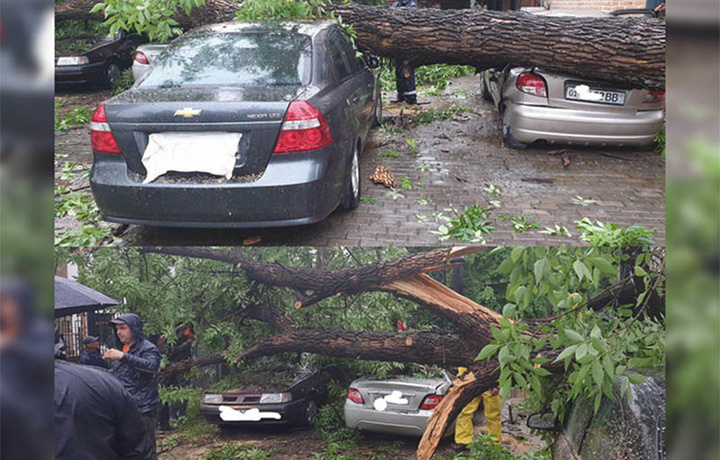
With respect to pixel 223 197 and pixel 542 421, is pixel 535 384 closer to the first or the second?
pixel 542 421

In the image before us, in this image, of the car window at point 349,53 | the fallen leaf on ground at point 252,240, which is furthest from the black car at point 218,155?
the car window at point 349,53

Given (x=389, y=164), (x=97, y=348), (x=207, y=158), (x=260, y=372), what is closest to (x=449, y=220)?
(x=389, y=164)

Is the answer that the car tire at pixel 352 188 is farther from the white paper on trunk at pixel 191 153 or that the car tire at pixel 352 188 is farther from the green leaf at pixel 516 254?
the green leaf at pixel 516 254

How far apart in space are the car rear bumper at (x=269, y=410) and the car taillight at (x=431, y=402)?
2.05 ft

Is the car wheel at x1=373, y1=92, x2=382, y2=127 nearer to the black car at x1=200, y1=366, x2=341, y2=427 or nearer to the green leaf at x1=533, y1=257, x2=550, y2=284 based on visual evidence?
the black car at x1=200, y1=366, x2=341, y2=427

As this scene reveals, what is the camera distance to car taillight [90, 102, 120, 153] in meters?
4.46

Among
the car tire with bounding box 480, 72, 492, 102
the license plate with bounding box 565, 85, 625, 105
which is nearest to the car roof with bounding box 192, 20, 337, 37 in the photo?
the license plate with bounding box 565, 85, 625, 105

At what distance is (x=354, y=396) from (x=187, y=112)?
7.09 feet

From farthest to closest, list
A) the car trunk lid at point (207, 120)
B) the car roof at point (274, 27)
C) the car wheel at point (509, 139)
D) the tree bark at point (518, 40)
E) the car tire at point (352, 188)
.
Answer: the car wheel at point (509, 139), the tree bark at point (518, 40), the car roof at point (274, 27), the car tire at point (352, 188), the car trunk lid at point (207, 120)

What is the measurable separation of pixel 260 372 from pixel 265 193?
4.32 feet

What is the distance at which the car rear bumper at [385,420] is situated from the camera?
3.35m

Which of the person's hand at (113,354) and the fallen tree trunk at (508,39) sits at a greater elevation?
the fallen tree trunk at (508,39)

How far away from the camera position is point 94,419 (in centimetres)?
222

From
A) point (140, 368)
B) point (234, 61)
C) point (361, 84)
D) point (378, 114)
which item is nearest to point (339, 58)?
point (361, 84)
